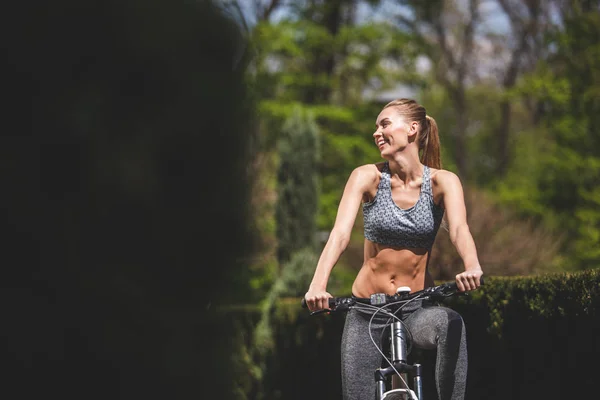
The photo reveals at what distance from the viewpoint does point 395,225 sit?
429cm

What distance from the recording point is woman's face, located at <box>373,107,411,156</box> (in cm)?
440

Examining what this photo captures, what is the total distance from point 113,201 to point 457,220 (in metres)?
1.95

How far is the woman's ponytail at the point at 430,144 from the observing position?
4516 millimetres

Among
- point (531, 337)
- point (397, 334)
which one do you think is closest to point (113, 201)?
point (397, 334)

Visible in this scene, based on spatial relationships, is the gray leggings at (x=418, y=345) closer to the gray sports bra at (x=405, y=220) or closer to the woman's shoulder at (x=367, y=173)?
the gray sports bra at (x=405, y=220)

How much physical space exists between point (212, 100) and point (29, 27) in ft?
2.23

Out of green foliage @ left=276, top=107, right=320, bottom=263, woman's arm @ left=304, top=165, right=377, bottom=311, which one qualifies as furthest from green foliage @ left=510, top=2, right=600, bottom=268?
woman's arm @ left=304, top=165, right=377, bottom=311

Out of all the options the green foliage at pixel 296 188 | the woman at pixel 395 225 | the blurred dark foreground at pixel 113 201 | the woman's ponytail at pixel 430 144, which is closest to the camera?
the blurred dark foreground at pixel 113 201

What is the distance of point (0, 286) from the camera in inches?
98.0

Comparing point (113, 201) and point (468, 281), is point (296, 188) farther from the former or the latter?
point (113, 201)

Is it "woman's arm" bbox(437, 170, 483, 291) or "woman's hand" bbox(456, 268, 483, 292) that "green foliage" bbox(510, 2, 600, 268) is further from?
"woman's hand" bbox(456, 268, 483, 292)

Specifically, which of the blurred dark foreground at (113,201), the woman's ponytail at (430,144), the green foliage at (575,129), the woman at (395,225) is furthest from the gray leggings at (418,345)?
the green foliage at (575,129)

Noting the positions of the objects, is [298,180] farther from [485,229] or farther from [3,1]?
[3,1]

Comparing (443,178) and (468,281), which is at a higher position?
(443,178)
